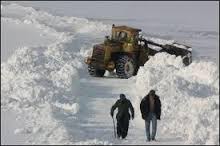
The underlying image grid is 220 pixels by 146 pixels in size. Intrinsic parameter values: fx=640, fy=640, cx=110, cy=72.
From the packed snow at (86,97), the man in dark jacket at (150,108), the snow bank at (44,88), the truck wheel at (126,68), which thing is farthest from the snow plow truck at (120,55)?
the man in dark jacket at (150,108)

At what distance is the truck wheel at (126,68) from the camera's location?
2291 cm

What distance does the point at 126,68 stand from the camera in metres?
22.9

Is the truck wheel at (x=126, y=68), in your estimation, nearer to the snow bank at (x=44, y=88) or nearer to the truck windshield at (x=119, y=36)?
the truck windshield at (x=119, y=36)

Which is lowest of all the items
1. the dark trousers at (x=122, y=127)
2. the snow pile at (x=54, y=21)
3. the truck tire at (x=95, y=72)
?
the dark trousers at (x=122, y=127)

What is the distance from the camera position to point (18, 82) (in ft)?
60.6

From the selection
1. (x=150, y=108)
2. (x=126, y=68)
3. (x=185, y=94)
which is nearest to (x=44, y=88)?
(x=185, y=94)

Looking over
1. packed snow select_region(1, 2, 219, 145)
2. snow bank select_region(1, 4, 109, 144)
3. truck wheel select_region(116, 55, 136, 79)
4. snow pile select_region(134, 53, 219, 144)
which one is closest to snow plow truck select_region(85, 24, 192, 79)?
truck wheel select_region(116, 55, 136, 79)

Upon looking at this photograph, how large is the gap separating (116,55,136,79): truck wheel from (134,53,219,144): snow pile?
939mm

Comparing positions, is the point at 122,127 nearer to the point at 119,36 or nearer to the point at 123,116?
the point at 123,116

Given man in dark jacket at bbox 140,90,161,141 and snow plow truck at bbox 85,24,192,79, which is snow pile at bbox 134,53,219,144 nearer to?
snow plow truck at bbox 85,24,192,79

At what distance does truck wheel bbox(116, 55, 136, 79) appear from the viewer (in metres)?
22.9

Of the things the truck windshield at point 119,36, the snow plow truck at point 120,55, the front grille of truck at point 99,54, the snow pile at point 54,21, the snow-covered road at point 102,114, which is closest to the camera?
the snow-covered road at point 102,114

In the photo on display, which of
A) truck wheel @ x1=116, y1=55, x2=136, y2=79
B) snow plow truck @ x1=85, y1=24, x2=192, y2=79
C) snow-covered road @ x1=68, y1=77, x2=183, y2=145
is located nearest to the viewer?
snow-covered road @ x1=68, y1=77, x2=183, y2=145

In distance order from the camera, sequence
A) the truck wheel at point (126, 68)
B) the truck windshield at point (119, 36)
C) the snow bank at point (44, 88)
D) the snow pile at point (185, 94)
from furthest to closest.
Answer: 1. the truck windshield at point (119, 36)
2. the truck wheel at point (126, 68)
3. the snow pile at point (185, 94)
4. the snow bank at point (44, 88)
